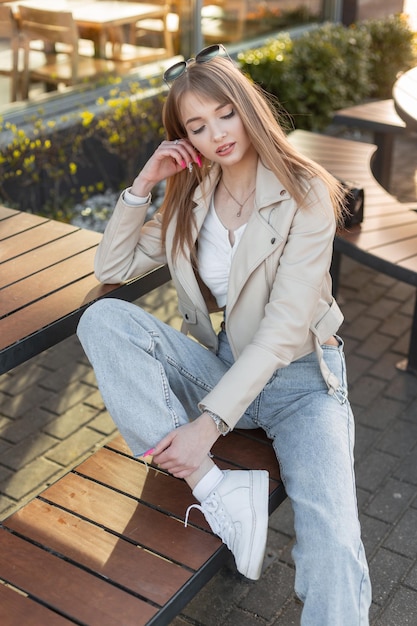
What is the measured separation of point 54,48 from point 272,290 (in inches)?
152

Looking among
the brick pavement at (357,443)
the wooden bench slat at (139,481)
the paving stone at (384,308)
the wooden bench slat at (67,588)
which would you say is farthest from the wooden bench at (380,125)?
the wooden bench slat at (67,588)

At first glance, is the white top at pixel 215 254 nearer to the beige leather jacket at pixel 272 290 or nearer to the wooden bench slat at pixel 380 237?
the beige leather jacket at pixel 272 290

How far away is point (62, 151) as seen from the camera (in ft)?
18.0

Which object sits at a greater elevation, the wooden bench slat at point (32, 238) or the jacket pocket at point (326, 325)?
the jacket pocket at point (326, 325)

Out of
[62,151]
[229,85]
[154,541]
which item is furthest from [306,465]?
[62,151]

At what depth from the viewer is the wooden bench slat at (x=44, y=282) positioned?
111 inches

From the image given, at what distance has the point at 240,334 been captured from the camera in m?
2.60

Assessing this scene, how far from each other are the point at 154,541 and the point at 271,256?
887mm

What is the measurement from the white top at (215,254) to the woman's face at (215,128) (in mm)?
223

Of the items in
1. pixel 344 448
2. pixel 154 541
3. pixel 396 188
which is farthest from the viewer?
pixel 396 188

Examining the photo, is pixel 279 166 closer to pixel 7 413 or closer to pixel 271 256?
pixel 271 256

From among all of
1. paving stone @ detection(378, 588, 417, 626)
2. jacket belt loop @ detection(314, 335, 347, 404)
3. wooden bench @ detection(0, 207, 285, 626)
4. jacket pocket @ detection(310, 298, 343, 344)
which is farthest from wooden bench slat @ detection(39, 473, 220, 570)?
paving stone @ detection(378, 588, 417, 626)

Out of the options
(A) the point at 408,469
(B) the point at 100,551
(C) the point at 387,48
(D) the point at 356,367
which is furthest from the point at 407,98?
(C) the point at 387,48

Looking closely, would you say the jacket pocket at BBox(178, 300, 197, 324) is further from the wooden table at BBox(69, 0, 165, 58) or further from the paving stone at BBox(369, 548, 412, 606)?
the wooden table at BBox(69, 0, 165, 58)
